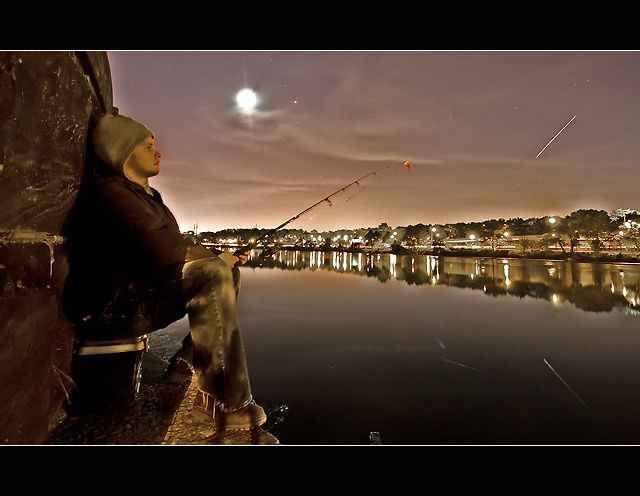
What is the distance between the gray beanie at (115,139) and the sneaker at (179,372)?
5.20 feet

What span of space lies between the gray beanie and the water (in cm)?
296

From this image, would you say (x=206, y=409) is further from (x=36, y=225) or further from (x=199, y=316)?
(x=36, y=225)

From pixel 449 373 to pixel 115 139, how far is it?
512 cm

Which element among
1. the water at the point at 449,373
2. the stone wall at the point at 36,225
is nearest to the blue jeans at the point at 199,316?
the stone wall at the point at 36,225

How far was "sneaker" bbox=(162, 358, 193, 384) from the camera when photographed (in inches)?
107

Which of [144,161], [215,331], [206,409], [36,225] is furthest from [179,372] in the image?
[144,161]

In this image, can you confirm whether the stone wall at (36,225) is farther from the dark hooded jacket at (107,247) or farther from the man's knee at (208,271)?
the man's knee at (208,271)

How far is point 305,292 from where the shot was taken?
1420 cm

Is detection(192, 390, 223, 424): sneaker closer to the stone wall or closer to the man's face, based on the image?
the stone wall

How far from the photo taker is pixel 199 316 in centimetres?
193

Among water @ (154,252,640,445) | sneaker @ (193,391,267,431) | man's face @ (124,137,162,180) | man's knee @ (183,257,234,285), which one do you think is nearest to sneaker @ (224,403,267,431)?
sneaker @ (193,391,267,431)

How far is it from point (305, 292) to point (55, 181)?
1266cm
